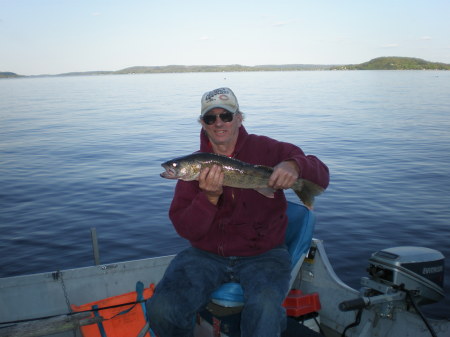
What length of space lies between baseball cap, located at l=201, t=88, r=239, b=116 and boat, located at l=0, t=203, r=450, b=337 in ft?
4.84

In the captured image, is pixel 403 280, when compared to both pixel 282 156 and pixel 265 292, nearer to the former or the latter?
pixel 265 292

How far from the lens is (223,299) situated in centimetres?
401

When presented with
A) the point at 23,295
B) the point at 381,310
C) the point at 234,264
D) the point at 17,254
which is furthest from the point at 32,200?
the point at 381,310

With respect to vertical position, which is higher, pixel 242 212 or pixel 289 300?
pixel 242 212

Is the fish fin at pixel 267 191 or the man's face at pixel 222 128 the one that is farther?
the man's face at pixel 222 128

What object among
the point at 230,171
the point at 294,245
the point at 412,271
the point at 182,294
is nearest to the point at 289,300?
the point at 294,245

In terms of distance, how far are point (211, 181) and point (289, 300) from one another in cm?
217

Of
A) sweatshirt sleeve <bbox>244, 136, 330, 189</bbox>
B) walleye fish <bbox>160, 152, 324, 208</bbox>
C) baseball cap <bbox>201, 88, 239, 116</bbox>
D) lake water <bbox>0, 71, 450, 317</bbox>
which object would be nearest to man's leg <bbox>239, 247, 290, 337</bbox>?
walleye fish <bbox>160, 152, 324, 208</bbox>

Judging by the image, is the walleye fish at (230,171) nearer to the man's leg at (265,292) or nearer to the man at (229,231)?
the man at (229,231)

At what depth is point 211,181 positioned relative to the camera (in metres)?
4.09

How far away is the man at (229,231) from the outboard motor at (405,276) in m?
1.01

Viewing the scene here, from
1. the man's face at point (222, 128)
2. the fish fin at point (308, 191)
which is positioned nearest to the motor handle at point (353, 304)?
the fish fin at point (308, 191)

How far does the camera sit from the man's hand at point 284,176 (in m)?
4.07

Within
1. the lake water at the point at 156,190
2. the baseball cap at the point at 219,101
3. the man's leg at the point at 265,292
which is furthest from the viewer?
the lake water at the point at 156,190
